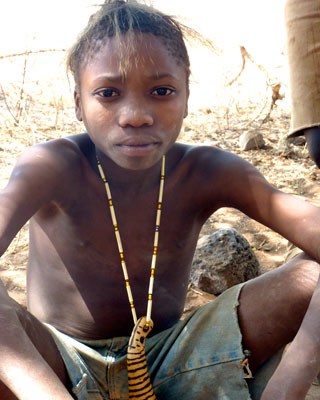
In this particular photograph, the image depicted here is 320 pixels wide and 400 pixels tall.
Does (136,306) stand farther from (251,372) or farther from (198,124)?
(198,124)

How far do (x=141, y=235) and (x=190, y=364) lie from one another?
48 centimetres

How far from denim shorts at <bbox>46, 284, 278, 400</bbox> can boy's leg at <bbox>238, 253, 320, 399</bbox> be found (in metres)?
0.04

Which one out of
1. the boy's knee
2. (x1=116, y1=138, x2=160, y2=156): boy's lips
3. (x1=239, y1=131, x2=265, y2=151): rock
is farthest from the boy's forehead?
(x1=239, y1=131, x2=265, y2=151): rock

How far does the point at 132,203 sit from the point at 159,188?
0.11 m

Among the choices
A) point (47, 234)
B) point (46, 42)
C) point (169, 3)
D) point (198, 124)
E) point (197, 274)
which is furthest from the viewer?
point (46, 42)

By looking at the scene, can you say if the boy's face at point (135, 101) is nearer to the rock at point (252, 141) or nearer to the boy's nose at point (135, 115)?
the boy's nose at point (135, 115)

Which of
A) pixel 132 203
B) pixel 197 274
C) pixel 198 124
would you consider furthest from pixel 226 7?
pixel 132 203

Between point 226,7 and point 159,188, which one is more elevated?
point 226,7

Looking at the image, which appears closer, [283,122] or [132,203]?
[132,203]

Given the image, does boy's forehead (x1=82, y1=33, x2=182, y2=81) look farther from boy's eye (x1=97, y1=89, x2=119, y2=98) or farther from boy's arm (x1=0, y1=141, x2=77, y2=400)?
boy's arm (x1=0, y1=141, x2=77, y2=400)

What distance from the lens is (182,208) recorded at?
193 cm

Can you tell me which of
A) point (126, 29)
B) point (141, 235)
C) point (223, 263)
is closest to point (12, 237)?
point (141, 235)

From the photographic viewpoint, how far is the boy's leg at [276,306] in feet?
5.13

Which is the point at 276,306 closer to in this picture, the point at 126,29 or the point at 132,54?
the point at 132,54
